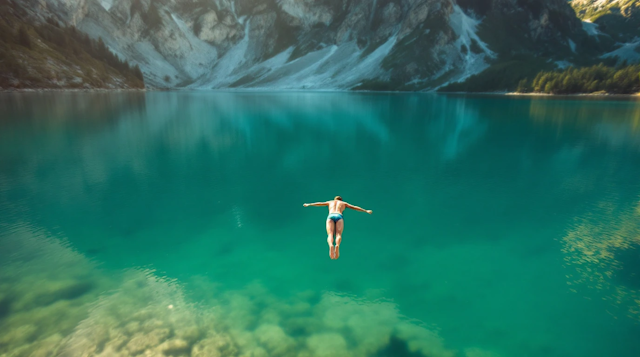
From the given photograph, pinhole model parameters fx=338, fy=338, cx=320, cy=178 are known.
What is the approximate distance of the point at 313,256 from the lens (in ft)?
42.5

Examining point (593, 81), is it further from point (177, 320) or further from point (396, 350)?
point (177, 320)

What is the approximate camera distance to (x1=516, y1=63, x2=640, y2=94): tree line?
105 metres

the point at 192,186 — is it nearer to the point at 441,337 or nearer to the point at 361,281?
the point at 361,281

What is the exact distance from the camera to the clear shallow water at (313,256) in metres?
9.09

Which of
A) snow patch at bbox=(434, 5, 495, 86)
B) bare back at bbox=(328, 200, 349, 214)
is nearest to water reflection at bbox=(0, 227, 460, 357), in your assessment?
bare back at bbox=(328, 200, 349, 214)

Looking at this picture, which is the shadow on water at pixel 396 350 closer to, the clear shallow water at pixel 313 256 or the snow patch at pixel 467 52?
the clear shallow water at pixel 313 256

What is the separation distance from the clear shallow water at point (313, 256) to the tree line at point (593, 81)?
4324 inches

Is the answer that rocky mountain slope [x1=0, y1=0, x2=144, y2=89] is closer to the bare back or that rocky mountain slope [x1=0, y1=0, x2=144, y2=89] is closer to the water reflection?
the water reflection

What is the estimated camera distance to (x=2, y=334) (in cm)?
870

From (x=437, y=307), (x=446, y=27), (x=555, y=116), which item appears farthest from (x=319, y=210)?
(x=446, y=27)

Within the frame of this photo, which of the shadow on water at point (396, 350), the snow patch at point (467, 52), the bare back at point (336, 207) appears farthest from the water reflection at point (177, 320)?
the snow patch at point (467, 52)

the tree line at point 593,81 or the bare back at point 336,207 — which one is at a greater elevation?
the tree line at point 593,81

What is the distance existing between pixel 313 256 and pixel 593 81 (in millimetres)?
137849

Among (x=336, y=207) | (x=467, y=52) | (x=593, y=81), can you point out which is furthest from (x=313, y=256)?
(x=467, y=52)
